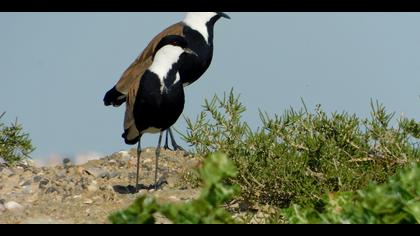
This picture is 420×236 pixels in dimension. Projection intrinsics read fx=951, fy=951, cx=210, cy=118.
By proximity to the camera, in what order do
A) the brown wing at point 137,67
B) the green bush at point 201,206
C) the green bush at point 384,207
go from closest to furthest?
1. the green bush at point 201,206
2. the green bush at point 384,207
3. the brown wing at point 137,67

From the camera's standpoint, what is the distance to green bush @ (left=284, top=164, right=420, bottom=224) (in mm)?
3852

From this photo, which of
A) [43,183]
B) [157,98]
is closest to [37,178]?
[43,183]

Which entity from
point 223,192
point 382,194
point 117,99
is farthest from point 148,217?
point 117,99

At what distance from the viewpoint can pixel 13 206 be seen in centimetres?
758

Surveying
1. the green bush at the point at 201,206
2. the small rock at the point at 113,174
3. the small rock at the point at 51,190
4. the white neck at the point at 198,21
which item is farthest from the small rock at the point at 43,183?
the green bush at the point at 201,206

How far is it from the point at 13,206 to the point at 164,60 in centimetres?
193

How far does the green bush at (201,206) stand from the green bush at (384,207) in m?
0.56

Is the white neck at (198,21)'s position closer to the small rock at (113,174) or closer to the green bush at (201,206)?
the small rock at (113,174)

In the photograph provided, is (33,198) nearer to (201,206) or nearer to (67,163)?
(67,163)

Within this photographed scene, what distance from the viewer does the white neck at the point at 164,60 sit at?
8.44 meters

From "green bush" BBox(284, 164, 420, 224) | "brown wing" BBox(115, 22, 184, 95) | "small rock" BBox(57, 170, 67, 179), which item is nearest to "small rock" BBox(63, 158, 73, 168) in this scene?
"small rock" BBox(57, 170, 67, 179)

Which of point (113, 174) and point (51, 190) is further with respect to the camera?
point (113, 174)
